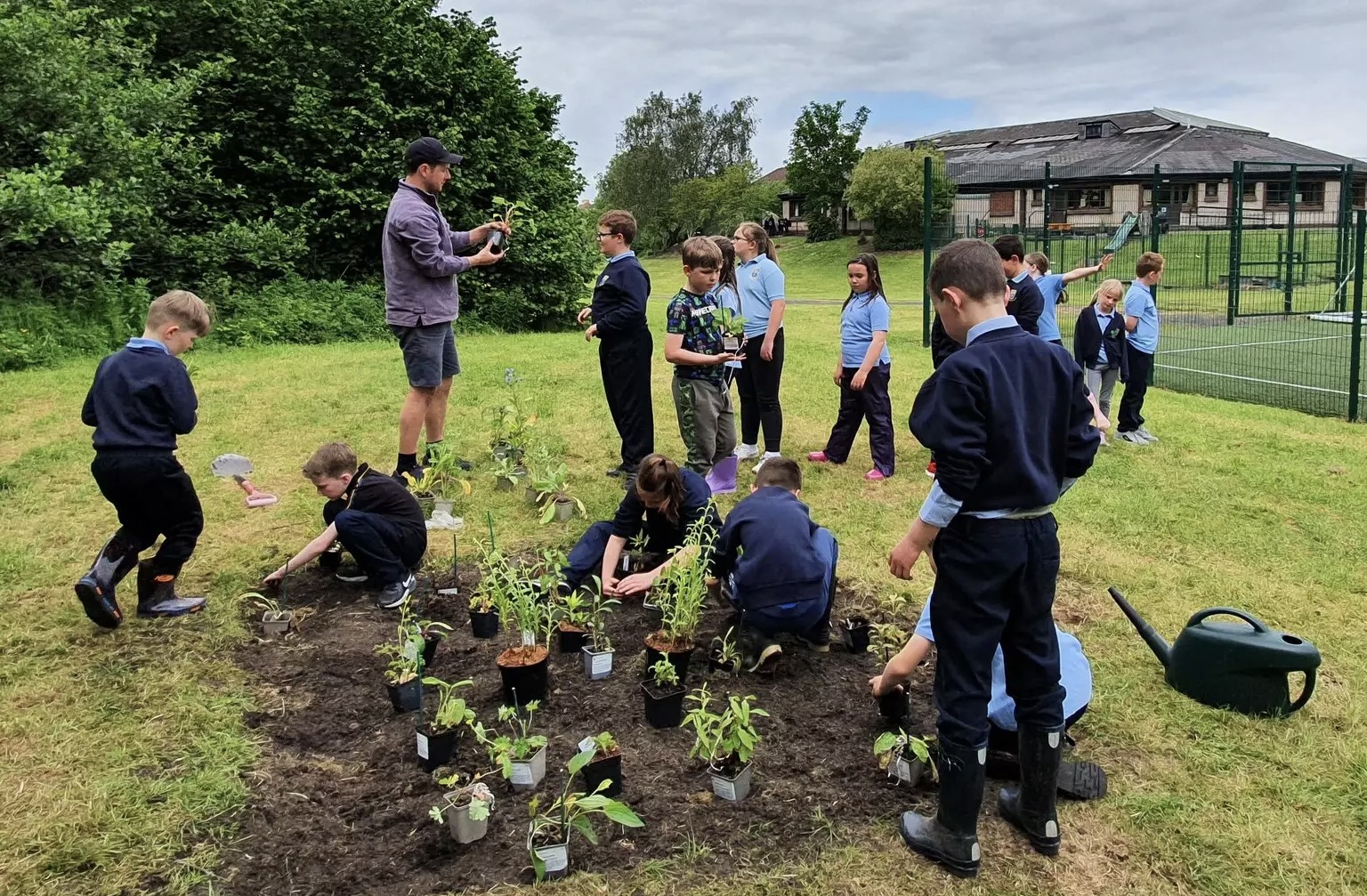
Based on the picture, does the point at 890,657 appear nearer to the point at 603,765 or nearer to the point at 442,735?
the point at 603,765

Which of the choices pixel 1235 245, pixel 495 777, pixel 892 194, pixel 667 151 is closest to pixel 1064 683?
pixel 495 777

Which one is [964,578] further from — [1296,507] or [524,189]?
[524,189]

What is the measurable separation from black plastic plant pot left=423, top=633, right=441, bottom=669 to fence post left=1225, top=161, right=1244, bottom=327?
723 inches

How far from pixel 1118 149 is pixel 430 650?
51.0m

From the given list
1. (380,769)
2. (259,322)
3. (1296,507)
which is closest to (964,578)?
(380,769)

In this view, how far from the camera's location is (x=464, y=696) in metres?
3.81

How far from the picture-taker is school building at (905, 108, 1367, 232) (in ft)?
111

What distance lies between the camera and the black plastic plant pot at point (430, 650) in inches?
157

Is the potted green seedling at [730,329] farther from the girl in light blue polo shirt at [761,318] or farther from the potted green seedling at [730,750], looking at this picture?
the potted green seedling at [730,750]

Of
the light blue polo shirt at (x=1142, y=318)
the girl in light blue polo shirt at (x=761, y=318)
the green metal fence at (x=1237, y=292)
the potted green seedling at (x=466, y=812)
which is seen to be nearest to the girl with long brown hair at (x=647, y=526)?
the potted green seedling at (x=466, y=812)

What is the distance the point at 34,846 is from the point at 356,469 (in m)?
2.38

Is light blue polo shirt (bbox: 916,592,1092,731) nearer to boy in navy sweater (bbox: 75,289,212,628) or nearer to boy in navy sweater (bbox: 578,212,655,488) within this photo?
boy in navy sweater (bbox: 578,212,655,488)

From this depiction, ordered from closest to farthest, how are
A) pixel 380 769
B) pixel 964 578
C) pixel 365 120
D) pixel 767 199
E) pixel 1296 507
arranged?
pixel 964 578
pixel 380 769
pixel 1296 507
pixel 365 120
pixel 767 199

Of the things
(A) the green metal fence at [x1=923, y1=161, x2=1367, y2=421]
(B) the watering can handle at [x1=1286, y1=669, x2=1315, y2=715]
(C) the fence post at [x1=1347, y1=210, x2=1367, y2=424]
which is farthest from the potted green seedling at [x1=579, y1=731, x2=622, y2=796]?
(C) the fence post at [x1=1347, y1=210, x2=1367, y2=424]
